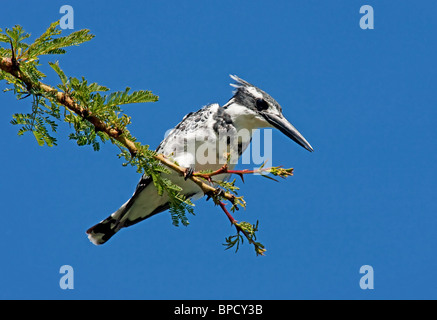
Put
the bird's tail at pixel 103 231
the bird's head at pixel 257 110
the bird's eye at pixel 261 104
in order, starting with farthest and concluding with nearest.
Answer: the bird's eye at pixel 261 104, the bird's head at pixel 257 110, the bird's tail at pixel 103 231

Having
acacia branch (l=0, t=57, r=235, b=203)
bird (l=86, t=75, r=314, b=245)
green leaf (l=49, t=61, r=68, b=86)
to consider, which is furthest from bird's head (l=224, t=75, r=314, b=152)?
green leaf (l=49, t=61, r=68, b=86)

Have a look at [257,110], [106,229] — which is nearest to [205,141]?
[257,110]

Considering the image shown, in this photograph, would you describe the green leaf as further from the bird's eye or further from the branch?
the bird's eye

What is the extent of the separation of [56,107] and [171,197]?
1.38 m

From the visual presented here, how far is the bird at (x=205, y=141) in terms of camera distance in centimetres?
762

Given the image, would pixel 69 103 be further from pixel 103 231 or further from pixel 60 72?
pixel 103 231

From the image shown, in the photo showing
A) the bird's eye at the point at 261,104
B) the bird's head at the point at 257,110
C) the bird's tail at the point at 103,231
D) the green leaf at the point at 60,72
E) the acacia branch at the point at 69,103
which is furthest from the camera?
the bird's eye at the point at 261,104

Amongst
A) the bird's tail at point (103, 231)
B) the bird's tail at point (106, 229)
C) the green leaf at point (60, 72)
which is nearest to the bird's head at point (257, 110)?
the bird's tail at point (106, 229)

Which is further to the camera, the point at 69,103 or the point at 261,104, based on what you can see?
the point at 261,104

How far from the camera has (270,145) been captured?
802cm

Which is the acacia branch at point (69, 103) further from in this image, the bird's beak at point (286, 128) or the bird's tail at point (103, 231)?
the bird's tail at point (103, 231)

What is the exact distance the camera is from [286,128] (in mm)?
7879

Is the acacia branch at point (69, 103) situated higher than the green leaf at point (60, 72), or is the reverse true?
the green leaf at point (60, 72)

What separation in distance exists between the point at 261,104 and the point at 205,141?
1172 mm
